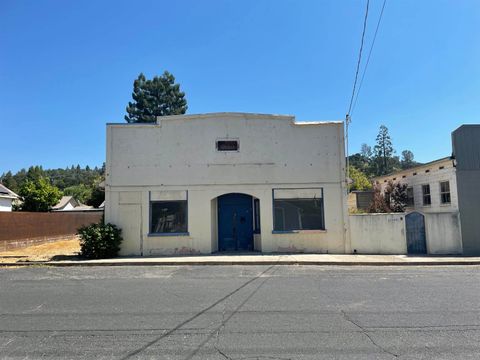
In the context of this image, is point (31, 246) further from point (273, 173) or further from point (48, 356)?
point (48, 356)

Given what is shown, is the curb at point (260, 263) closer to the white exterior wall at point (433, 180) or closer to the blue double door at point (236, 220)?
the blue double door at point (236, 220)

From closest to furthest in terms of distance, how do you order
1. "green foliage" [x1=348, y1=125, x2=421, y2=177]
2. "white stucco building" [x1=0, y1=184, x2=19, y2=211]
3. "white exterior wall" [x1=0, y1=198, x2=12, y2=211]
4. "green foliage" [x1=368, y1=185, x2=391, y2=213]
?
1. "green foliage" [x1=368, y1=185, x2=391, y2=213]
2. "white stucco building" [x1=0, y1=184, x2=19, y2=211]
3. "white exterior wall" [x1=0, y1=198, x2=12, y2=211]
4. "green foliage" [x1=348, y1=125, x2=421, y2=177]

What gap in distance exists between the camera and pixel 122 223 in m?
16.5

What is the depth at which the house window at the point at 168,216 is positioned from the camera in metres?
16.7

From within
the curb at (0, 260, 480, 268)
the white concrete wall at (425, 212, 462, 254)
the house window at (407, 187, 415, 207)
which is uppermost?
the house window at (407, 187, 415, 207)

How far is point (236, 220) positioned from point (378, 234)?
6.04m

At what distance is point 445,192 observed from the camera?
1873cm

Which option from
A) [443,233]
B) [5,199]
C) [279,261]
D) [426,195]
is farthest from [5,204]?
[443,233]

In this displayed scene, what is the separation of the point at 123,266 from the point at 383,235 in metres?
10.4

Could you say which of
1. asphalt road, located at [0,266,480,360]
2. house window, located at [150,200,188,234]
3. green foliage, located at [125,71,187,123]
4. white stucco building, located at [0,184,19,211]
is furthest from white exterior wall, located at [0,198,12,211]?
asphalt road, located at [0,266,480,360]

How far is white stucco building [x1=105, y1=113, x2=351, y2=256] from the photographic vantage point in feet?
54.1

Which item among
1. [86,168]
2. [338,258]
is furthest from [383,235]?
[86,168]

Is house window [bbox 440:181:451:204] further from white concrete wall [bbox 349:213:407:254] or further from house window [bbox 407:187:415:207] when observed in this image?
white concrete wall [bbox 349:213:407:254]

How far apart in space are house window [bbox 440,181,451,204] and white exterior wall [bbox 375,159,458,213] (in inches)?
6.2
